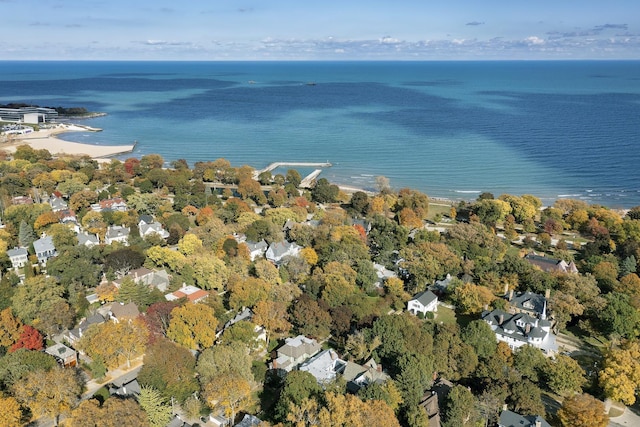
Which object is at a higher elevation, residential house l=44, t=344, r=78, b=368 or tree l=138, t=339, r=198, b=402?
tree l=138, t=339, r=198, b=402

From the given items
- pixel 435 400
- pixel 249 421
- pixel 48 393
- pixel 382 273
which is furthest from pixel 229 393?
pixel 382 273

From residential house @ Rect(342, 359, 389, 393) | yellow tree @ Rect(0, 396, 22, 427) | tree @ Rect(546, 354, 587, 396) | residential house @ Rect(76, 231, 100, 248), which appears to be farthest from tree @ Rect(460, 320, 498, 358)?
residential house @ Rect(76, 231, 100, 248)

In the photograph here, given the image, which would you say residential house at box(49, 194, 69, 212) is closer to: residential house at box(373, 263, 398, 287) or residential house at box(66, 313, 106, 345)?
residential house at box(66, 313, 106, 345)

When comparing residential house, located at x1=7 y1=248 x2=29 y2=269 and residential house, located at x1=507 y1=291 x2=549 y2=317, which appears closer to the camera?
residential house, located at x1=507 y1=291 x2=549 y2=317

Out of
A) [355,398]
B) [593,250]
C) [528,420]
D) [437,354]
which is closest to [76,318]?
[355,398]

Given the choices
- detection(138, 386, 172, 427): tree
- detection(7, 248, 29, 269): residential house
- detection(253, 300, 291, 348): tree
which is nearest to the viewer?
detection(138, 386, 172, 427): tree

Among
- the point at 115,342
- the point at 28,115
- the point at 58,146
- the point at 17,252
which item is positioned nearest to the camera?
the point at 115,342

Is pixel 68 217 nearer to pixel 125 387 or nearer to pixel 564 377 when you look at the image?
pixel 125 387
